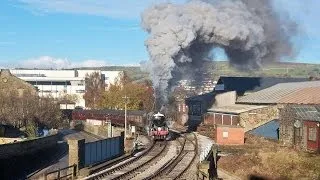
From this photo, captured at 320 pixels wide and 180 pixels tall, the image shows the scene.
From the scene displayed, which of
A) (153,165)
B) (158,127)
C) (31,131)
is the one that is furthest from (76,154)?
(31,131)

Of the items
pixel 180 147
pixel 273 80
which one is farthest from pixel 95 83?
pixel 180 147

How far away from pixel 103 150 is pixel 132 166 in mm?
2709

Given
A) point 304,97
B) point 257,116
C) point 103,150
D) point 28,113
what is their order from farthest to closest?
point 28,113 < point 257,116 < point 304,97 < point 103,150

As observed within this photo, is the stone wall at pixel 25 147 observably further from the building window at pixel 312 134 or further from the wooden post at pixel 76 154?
the building window at pixel 312 134

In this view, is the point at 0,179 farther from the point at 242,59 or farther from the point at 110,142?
the point at 242,59

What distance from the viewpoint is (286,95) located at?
60250 millimetres

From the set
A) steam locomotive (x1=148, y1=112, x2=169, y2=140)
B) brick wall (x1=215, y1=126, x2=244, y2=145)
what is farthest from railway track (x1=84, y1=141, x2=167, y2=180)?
brick wall (x1=215, y1=126, x2=244, y2=145)

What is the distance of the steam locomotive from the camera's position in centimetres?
4762

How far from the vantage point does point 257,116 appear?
2254 inches

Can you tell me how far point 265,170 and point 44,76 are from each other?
143205 millimetres

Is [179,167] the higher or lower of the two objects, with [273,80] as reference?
lower

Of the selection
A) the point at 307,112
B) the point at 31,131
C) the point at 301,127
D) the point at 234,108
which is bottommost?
the point at 31,131

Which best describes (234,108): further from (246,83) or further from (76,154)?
(76,154)

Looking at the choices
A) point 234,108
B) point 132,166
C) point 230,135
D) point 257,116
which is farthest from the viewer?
point 234,108
